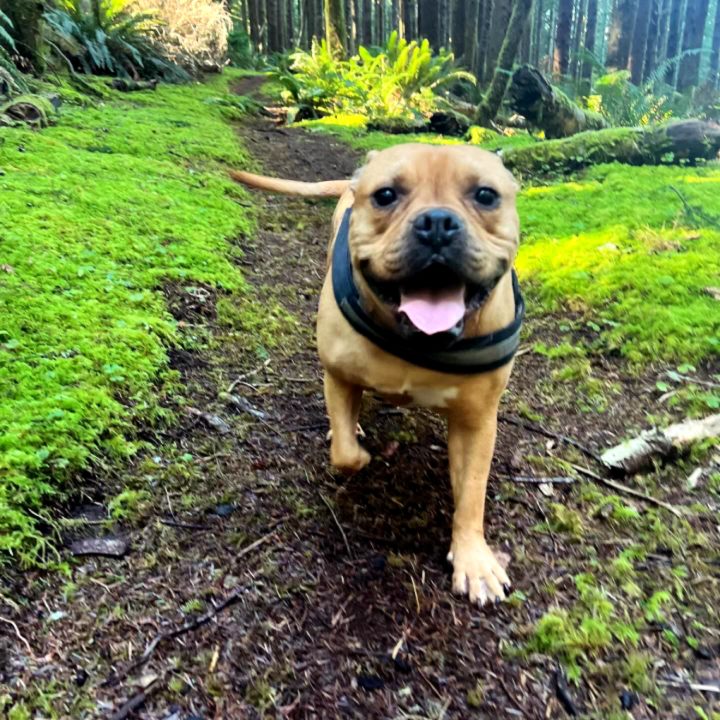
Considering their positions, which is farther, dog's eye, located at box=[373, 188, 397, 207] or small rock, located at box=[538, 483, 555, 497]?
small rock, located at box=[538, 483, 555, 497]

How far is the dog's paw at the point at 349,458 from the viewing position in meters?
2.95

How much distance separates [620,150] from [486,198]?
6.98 m

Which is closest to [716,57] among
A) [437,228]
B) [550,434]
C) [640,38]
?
[640,38]

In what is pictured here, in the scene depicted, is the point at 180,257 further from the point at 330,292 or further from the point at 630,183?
the point at 630,183

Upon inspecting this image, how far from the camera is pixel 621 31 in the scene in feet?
77.6

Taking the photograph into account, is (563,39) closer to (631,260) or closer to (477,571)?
(631,260)

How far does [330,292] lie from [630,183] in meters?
5.58

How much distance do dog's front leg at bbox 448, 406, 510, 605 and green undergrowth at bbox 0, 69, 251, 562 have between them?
1.43 meters

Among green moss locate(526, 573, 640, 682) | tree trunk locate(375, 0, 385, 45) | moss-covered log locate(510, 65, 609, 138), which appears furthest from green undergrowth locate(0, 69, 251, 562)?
tree trunk locate(375, 0, 385, 45)

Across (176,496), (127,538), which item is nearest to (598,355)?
(176,496)

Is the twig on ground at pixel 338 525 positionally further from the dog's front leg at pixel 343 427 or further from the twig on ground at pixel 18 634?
the twig on ground at pixel 18 634

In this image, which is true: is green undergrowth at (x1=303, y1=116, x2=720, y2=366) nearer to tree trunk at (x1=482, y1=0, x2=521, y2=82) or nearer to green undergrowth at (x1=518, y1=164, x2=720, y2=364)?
green undergrowth at (x1=518, y1=164, x2=720, y2=364)

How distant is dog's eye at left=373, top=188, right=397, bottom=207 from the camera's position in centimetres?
260

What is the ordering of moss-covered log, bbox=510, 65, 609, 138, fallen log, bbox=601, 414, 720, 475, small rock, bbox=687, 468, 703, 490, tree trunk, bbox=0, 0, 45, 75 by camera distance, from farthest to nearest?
1. moss-covered log, bbox=510, 65, 609, 138
2. tree trunk, bbox=0, 0, 45, 75
3. fallen log, bbox=601, 414, 720, 475
4. small rock, bbox=687, 468, 703, 490
